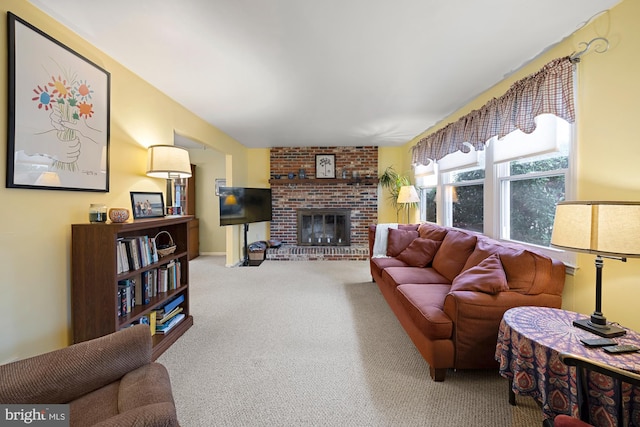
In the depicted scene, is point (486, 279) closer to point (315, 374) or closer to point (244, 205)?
point (315, 374)

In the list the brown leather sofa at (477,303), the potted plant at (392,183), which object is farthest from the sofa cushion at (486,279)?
the potted plant at (392,183)

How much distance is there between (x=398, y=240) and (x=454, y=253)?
93 centimetres

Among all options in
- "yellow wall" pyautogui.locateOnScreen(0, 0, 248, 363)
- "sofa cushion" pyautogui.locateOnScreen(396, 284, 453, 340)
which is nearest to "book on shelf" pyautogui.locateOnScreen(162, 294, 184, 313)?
"yellow wall" pyautogui.locateOnScreen(0, 0, 248, 363)

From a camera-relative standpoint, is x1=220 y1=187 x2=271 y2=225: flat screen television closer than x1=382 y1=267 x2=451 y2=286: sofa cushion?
No

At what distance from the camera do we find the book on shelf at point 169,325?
2.26m

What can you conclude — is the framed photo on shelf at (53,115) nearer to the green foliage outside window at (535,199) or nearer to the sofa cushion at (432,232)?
the sofa cushion at (432,232)

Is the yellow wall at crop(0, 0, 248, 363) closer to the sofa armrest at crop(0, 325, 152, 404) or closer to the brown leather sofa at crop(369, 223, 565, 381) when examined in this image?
the sofa armrest at crop(0, 325, 152, 404)

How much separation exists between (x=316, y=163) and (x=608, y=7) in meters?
4.40

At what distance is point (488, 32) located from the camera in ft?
5.82

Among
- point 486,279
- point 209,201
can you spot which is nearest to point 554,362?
point 486,279

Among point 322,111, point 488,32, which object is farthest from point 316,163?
point 488,32

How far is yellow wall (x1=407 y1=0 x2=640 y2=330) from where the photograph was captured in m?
1.49

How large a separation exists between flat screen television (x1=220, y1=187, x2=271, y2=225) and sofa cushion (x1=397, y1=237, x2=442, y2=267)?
2888 mm

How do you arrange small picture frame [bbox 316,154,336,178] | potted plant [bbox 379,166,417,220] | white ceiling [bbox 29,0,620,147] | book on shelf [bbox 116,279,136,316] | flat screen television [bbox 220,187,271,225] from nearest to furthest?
white ceiling [bbox 29,0,620,147] < book on shelf [bbox 116,279,136,316] < flat screen television [bbox 220,187,271,225] < potted plant [bbox 379,166,417,220] < small picture frame [bbox 316,154,336,178]
